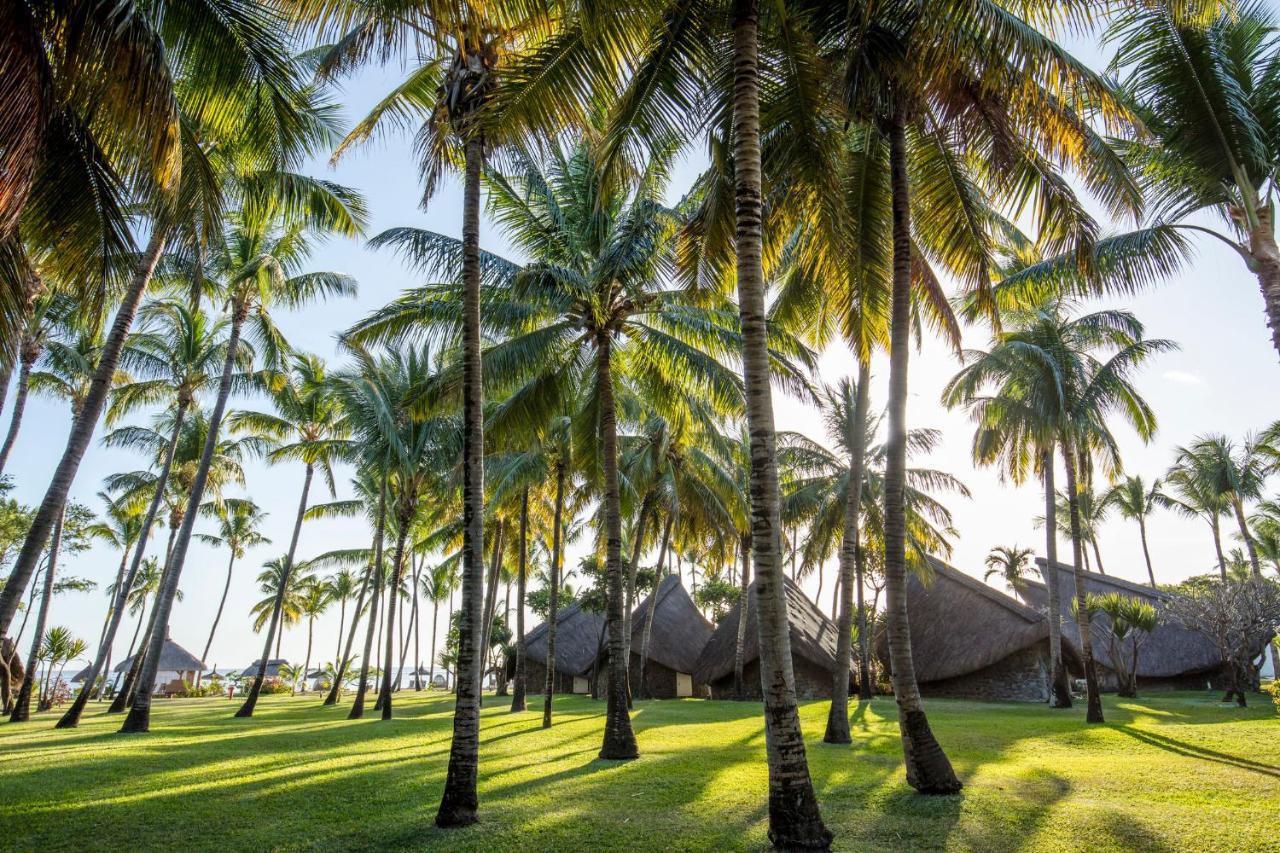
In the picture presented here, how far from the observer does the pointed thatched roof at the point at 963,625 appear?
25656mm

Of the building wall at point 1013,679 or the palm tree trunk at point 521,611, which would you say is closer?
the palm tree trunk at point 521,611

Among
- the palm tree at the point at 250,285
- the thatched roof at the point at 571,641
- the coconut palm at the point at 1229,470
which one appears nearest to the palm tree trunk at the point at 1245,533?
the coconut palm at the point at 1229,470

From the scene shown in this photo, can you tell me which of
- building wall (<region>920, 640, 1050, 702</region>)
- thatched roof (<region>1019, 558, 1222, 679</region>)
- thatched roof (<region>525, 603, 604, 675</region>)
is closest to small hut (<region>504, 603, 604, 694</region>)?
thatched roof (<region>525, 603, 604, 675</region>)

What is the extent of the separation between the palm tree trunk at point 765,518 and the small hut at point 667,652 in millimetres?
23577

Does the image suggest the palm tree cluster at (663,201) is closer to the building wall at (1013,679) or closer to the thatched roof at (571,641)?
the building wall at (1013,679)

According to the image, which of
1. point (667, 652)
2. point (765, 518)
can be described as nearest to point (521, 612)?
point (667, 652)

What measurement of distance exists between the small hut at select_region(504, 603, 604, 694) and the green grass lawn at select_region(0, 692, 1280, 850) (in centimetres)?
1825

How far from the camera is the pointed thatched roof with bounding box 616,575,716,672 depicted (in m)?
30.8

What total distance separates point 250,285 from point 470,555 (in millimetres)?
14393

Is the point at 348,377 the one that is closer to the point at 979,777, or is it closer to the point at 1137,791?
the point at 979,777

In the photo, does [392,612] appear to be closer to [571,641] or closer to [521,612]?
[521,612]

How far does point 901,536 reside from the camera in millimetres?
8438

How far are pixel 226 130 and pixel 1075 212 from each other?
36.1 ft

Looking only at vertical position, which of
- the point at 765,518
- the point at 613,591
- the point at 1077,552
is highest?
the point at 1077,552
